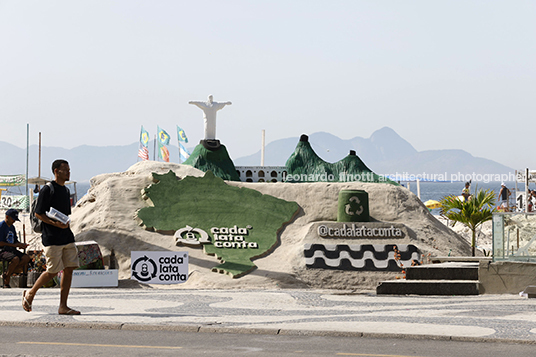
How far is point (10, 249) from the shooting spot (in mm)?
15984

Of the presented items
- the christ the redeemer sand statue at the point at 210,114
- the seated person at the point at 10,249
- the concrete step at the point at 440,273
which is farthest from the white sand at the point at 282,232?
the concrete step at the point at 440,273

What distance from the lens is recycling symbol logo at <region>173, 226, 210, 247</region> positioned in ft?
74.6

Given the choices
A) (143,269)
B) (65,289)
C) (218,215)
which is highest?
(218,215)

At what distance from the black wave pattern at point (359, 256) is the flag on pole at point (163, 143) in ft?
80.7

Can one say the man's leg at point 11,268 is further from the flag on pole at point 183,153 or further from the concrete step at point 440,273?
the flag on pole at point 183,153

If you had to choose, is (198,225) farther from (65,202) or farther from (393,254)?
(65,202)

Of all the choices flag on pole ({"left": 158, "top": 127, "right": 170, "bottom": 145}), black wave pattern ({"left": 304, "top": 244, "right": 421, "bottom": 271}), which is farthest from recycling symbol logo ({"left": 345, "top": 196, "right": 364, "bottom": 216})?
flag on pole ({"left": 158, "top": 127, "right": 170, "bottom": 145})

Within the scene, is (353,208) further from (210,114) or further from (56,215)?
(56,215)

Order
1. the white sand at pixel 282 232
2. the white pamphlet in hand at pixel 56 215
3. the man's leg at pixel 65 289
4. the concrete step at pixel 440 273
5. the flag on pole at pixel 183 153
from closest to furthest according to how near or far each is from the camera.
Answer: the white pamphlet in hand at pixel 56 215
the man's leg at pixel 65 289
the concrete step at pixel 440 273
the white sand at pixel 282 232
the flag on pole at pixel 183 153

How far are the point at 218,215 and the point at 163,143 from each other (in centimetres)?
2482

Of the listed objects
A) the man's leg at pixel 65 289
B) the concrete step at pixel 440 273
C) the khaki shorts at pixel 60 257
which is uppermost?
the khaki shorts at pixel 60 257

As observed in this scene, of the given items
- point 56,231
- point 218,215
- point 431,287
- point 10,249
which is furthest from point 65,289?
point 218,215

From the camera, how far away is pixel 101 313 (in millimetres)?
10219

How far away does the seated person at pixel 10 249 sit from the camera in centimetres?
1546
